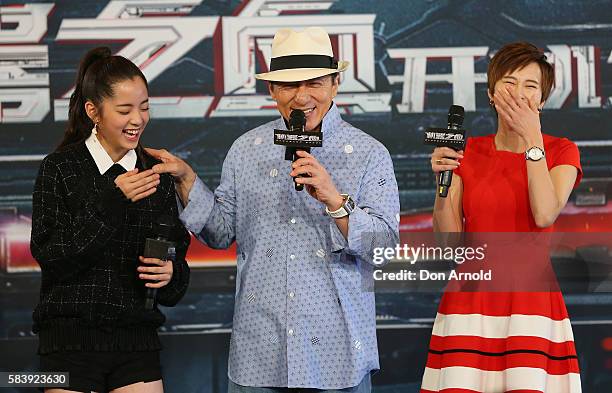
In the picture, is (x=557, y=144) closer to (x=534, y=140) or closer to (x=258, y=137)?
(x=534, y=140)

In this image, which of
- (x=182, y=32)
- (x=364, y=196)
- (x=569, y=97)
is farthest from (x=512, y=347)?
(x=182, y=32)

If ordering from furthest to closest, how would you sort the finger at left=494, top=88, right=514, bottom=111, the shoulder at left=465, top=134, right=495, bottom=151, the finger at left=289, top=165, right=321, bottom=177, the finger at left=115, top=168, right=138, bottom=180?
the shoulder at left=465, top=134, right=495, bottom=151 → the finger at left=494, top=88, right=514, bottom=111 → the finger at left=115, top=168, right=138, bottom=180 → the finger at left=289, top=165, right=321, bottom=177

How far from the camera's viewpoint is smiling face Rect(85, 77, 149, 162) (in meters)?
3.12

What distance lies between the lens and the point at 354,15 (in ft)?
15.1

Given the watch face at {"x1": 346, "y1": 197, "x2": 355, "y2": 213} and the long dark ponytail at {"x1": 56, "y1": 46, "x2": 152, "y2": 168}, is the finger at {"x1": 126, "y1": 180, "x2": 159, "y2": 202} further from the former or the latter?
the watch face at {"x1": 346, "y1": 197, "x2": 355, "y2": 213}

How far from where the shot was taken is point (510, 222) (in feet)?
10.5

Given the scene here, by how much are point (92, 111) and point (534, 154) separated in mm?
1404

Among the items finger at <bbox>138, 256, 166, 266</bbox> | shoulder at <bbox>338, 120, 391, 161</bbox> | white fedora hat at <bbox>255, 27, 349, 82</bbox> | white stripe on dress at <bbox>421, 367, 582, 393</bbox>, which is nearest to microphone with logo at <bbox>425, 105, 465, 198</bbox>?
shoulder at <bbox>338, 120, 391, 161</bbox>

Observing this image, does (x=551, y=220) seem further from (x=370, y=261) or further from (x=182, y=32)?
(x=182, y=32)

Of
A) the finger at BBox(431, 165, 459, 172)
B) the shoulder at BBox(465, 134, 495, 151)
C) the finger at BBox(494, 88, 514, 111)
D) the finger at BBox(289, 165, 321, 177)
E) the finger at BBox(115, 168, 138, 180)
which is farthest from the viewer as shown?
the shoulder at BBox(465, 134, 495, 151)

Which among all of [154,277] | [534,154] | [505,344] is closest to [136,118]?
[154,277]

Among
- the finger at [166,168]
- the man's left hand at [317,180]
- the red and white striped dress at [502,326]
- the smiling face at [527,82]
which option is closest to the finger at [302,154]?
the man's left hand at [317,180]

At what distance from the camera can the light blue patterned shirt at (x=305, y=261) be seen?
9.65ft

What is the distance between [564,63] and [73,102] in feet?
7.94
